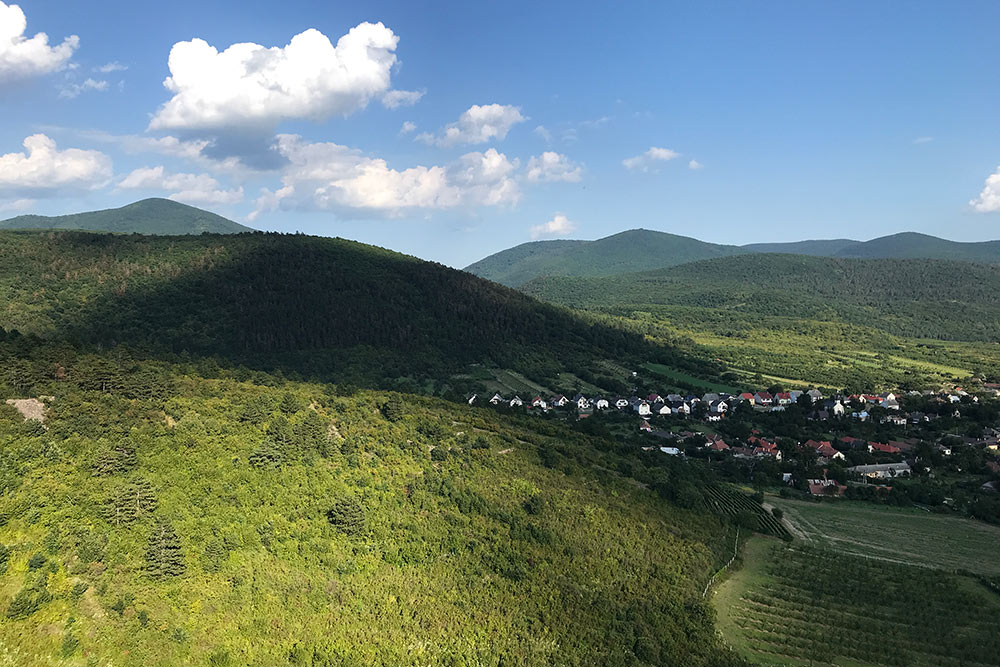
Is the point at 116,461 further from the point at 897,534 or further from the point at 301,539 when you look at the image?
the point at 897,534

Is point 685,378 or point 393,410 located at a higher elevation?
point 393,410

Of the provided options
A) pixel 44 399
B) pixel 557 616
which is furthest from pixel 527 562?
pixel 44 399

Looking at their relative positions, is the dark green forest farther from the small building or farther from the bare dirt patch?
the small building

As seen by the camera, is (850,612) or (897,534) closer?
(850,612)

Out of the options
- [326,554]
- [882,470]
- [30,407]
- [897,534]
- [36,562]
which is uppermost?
[30,407]

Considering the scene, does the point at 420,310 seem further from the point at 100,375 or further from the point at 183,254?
the point at 100,375

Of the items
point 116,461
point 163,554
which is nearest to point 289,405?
point 116,461
